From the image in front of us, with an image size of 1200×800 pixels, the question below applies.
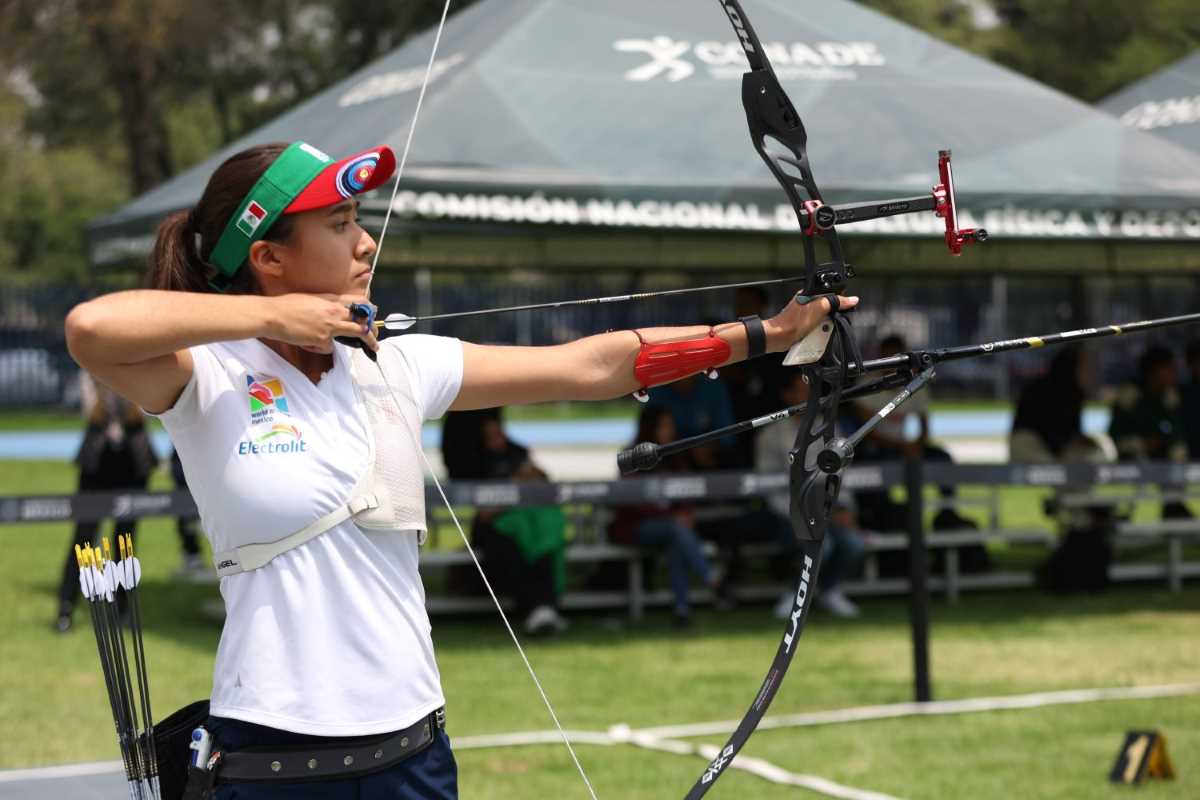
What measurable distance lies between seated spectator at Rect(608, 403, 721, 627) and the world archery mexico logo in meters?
6.41

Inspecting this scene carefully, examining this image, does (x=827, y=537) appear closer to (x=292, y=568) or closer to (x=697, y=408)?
(x=697, y=408)

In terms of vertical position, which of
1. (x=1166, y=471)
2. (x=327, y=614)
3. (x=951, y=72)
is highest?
(x=951, y=72)

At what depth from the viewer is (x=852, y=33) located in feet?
31.9

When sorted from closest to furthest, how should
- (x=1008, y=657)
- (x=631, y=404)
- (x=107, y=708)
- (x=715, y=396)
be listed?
(x=107, y=708) → (x=1008, y=657) → (x=715, y=396) → (x=631, y=404)

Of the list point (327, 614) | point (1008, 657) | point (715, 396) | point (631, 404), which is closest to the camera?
point (327, 614)

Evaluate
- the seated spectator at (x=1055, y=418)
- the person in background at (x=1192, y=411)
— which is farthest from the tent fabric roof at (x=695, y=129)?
the person in background at (x=1192, y=411)

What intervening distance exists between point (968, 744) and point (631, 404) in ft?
84.8

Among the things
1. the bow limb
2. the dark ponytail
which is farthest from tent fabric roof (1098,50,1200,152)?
the dark ponytail

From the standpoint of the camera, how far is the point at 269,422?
7.65ft

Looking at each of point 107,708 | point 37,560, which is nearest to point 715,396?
point 107,708

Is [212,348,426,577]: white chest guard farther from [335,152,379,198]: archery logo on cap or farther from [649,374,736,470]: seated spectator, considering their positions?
[649,374,736,470]: seated spectator

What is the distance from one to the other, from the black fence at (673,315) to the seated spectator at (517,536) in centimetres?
1458

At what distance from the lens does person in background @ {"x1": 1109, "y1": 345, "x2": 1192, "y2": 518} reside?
1059 centimetres

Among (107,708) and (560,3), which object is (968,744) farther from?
(560,3)
